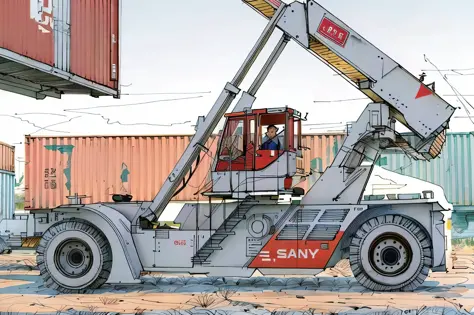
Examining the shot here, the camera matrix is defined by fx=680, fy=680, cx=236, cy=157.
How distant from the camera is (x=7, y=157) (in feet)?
90.4

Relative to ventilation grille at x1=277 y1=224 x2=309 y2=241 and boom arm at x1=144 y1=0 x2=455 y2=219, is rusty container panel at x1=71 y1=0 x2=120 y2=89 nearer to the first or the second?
boom arm at x1=144 y1=0 x2=455 y2=219

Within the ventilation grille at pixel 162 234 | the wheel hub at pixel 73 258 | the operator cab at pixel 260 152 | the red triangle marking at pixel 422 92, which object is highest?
the red triangle marking at pixel 422 92

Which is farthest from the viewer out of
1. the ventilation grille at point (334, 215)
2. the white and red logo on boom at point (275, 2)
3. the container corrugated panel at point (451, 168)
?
the container corrugated panel at point (451, 168)

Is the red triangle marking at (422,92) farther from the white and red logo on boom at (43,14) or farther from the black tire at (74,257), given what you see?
the white and red logo on boom at (43,14)

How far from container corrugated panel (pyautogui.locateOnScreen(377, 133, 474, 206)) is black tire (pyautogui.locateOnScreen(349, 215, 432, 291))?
10100mm

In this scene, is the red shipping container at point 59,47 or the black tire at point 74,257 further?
the red shipping container at point 59,47

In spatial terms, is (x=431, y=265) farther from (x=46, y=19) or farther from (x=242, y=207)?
(x=46, y=19)

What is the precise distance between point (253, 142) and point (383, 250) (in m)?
3.00

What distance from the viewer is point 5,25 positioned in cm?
1227

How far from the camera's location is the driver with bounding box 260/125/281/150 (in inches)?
475

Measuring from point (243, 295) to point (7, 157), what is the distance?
18.5 metres

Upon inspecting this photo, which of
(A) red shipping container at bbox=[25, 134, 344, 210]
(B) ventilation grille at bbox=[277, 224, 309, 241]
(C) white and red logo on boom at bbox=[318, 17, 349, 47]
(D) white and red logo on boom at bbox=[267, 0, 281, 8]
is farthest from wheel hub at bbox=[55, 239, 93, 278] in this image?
(A) red shipping container at bbox=[25, 134, 344, 210]

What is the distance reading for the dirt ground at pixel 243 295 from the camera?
1059cm

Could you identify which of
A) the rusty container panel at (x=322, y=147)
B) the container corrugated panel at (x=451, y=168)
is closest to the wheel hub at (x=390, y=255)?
the rusty container panel at (x=322, y=147)
